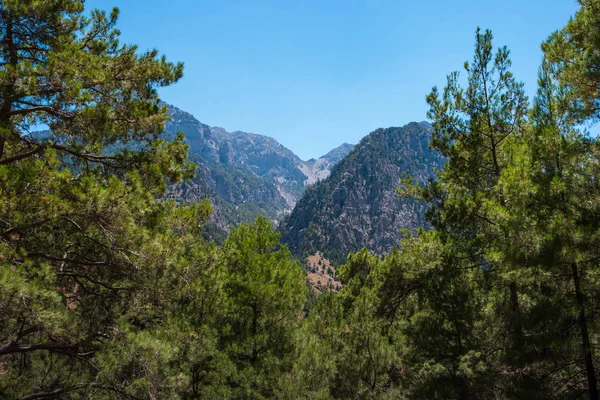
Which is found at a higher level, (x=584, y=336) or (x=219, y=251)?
(x=219, y=251)

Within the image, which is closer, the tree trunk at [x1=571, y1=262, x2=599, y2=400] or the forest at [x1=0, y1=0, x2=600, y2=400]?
the forest at [x1=0, y1=0, x2=600, y2=400]

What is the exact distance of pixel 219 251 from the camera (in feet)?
31.6

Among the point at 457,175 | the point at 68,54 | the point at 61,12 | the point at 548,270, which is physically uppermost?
the point at 61,12

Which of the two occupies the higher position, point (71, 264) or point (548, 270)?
point (71, 264)

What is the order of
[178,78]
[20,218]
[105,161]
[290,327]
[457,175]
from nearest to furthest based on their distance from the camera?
[20,218]
[105,161]
[178,78]
[457,175]
[290,327]

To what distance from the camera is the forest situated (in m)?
6.15

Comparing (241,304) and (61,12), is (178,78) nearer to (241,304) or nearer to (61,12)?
(61,12)

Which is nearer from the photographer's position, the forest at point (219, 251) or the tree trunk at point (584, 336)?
the forest at point (219, 251)

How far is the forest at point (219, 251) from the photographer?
20.2 feet

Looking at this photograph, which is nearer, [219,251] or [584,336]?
[584,336]

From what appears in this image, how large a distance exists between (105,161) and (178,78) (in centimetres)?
276

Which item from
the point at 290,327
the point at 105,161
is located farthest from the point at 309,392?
the point at 105,161

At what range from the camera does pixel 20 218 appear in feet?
17.3

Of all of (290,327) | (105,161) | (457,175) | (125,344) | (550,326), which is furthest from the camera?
(290,327)
